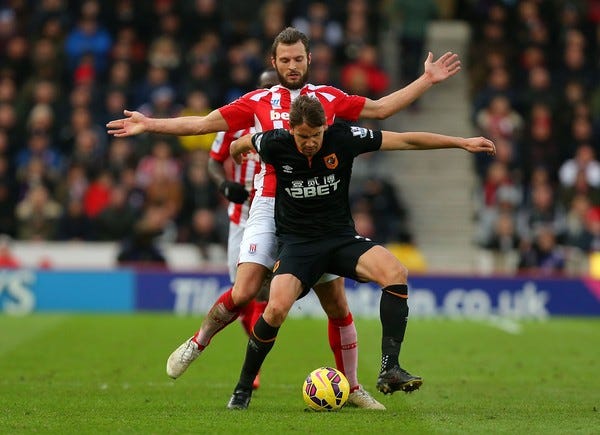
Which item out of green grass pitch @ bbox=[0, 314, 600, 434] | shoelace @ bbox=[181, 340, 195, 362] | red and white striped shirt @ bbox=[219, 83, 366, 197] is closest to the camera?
green grass pitch @ bbox=[0, 314, 600, 434]

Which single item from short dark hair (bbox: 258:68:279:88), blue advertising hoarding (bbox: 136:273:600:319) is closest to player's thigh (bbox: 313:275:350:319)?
short dark hair (bbox: 258:68:279:88)

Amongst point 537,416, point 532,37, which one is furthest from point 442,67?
point 532,37

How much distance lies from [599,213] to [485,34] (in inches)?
220

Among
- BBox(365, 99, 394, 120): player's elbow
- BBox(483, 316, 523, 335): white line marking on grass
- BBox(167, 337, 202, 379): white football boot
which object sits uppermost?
BBox(365, 99, 394, 120): player's elbow

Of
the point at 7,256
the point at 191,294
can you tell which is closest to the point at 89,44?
the point at 7,256

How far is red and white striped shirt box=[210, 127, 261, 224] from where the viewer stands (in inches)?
426

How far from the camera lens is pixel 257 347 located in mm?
9414

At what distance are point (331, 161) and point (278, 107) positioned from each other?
28.5 inches

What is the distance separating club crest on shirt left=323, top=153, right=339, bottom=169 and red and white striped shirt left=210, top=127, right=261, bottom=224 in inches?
54.3

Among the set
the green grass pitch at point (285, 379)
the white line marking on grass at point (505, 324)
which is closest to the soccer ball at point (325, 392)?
the green grass pitch at point (285, 379)

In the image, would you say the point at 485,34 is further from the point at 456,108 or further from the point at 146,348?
the point at 146,348

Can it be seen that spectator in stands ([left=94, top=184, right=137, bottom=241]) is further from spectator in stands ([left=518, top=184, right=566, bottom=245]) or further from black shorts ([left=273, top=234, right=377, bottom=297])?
black shorts ([left=273, top=234, right=377, bottom=297])

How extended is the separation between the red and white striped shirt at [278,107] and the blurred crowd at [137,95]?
37.6 ft

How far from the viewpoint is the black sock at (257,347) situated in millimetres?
9352
